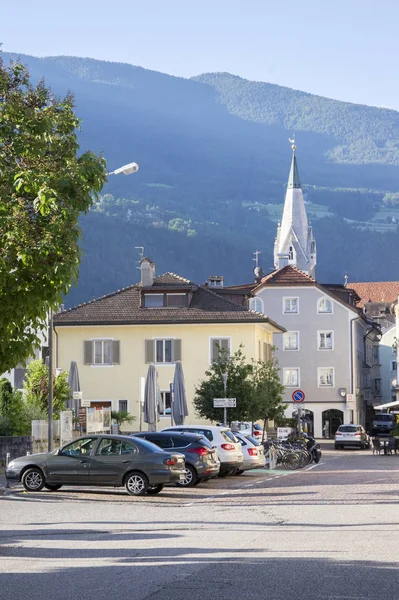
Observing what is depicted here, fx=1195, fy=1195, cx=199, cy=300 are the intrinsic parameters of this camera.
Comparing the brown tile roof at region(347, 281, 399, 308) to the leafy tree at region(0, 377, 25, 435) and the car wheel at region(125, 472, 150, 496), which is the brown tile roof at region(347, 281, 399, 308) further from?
the car wheel at region(125, 472, 150, 496)

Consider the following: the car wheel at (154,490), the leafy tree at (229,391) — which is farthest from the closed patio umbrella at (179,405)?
the car wheel at (154,490)

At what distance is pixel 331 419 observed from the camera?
91062 millimetres

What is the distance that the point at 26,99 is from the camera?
2100 cm

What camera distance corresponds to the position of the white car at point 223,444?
35.9 meters

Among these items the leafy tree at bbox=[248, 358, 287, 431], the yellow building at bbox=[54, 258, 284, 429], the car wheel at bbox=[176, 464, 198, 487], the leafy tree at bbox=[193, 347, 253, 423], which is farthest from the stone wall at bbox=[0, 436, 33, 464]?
the yellow building at bbox=[54, 258, 284, 429]

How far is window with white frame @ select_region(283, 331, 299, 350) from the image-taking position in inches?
3590

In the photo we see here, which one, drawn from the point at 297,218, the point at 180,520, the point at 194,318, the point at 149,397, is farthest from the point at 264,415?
the point at 297,218

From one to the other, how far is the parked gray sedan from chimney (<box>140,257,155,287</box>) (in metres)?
38.2

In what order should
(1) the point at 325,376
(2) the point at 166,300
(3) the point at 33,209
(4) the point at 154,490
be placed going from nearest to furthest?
(3) the point at 33,209
(4) the point at 154,490
(2) the point at 166,300
(1) the point at 325,376

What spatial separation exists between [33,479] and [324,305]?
63647 millimetres

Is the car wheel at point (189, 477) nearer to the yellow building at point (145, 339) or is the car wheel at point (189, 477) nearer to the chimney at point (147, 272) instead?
the yellow building at point (145, 339)

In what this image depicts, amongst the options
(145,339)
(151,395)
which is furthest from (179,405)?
(145,339)

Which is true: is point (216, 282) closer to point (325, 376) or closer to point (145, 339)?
point (325, 376)

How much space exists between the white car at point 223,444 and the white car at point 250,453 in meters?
2.46
